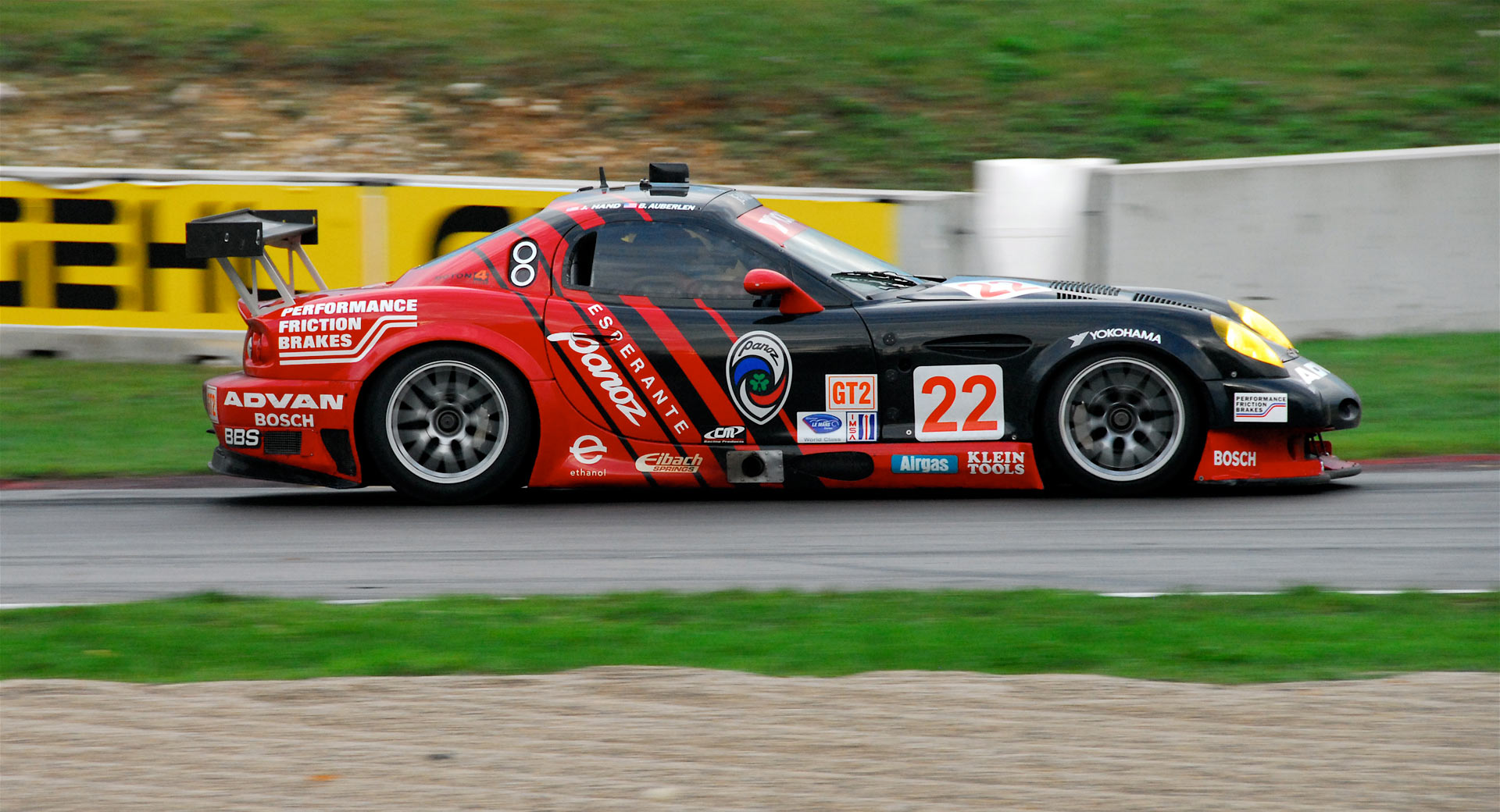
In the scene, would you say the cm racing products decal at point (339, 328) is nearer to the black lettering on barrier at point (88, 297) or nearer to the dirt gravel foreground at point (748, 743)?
the dirt gravel foreground at point (748, 743)

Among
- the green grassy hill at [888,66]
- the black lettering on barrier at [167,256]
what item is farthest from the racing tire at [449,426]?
the green grassy hill at [888,66]

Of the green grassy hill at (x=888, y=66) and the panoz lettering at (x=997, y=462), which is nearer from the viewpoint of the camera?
the panoz lettering at (x=997, y=462)

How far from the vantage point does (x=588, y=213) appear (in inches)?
293

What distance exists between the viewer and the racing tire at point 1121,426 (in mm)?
6973

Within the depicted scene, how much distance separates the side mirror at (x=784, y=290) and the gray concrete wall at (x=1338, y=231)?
472 centimetres

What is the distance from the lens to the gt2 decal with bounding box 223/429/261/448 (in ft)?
24.5

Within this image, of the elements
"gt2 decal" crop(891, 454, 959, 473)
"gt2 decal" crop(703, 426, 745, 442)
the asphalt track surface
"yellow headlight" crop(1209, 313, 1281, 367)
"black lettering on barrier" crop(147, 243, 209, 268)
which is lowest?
the asphalt track surface

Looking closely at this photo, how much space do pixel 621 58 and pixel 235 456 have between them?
10.6 metres

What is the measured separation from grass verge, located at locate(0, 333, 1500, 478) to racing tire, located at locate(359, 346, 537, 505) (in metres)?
1.77

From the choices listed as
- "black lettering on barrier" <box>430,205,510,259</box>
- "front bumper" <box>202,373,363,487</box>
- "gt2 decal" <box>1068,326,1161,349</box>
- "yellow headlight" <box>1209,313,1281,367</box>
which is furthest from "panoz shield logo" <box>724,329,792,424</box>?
"black lettering on barrier" <box>430,205,510,259</box>

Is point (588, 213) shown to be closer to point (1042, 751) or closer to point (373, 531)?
point (373, 531)

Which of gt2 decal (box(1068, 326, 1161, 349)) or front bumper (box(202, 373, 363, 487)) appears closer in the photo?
gt2 decal (box(1068, 326, 1161, 349))

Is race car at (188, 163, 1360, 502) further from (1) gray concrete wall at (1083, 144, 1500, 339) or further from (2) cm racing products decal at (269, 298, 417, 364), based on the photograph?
(1) gray concrete wall at (1083, 144, 1500, 339)

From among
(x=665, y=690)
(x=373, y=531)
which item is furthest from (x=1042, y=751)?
(x=373, y=531)
